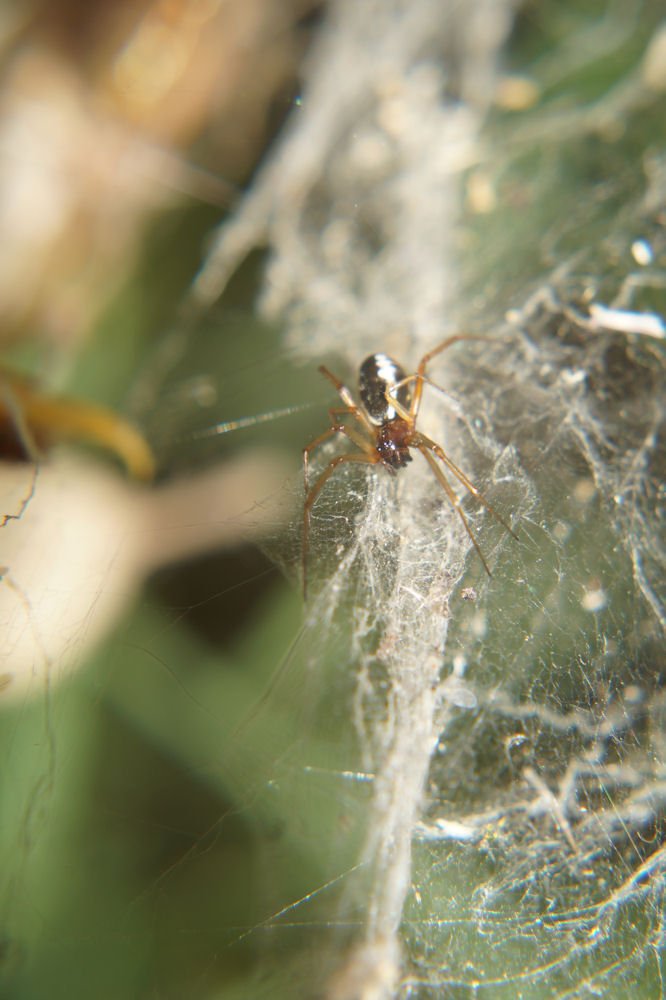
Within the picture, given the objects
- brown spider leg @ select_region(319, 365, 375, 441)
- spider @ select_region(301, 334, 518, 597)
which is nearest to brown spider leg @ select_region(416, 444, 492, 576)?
spider @ select_region(301, 334, 518, 597)

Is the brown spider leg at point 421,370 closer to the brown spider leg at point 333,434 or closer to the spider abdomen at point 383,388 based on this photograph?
the spider abdomen at point 383,388

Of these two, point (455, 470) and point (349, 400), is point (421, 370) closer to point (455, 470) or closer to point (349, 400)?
point (349, 400)

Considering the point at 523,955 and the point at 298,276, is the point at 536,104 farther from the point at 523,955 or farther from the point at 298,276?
the point at 523,955

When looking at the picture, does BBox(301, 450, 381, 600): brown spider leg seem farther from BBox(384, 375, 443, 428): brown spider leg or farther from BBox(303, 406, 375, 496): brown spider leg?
BBox(384, 375, 443, 428): brown spider leg

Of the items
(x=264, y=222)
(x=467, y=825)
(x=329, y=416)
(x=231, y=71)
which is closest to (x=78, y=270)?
(x=264, y=222)

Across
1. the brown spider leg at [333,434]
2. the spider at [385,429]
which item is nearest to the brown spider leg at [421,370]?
the spider at [385,429]
